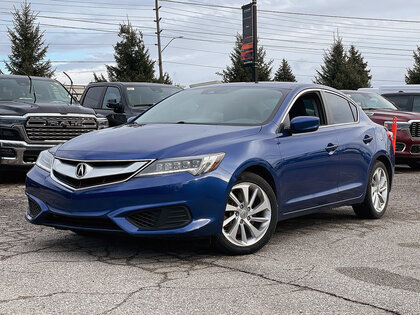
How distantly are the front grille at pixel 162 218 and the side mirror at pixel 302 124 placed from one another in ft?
4.95

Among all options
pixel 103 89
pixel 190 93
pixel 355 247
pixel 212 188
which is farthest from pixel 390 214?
pixel 103 89

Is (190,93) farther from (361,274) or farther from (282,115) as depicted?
(361,274)

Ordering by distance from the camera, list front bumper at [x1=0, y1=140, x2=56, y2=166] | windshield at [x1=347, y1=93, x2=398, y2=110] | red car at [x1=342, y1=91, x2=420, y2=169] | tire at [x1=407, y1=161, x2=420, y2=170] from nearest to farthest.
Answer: front bumper at [x1=0, y1=140, x2=56, y2=166] → red car at [x1=342, y1=91, x2=420, y2=169] → tire at [x1=407, y1=161, x2=420, y2=170] → windshield at [x1=347, y1=93, x2=398, y2=110]

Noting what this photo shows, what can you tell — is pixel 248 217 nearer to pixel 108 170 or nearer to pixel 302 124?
pixel 302 124

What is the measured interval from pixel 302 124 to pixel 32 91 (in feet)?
22.6

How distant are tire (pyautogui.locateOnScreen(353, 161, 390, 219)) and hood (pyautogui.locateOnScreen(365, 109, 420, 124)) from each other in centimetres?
657

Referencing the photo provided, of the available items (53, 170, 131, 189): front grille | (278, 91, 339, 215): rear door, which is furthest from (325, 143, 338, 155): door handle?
(53, 170, 131, 189): front grille

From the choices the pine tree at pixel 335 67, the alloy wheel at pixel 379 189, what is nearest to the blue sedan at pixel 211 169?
the alloy wheel at pixel 379 189

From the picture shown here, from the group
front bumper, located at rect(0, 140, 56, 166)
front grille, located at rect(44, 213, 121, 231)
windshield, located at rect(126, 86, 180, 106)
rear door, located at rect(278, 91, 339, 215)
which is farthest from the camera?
windshield, located at rect(126, 86, 180, 106)

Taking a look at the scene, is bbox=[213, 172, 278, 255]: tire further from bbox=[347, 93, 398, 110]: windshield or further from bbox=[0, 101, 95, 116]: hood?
bbox=[347, 93, 398, 110]: windshield

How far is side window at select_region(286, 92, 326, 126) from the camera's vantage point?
648 cm

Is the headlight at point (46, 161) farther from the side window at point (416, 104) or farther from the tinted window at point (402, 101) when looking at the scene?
the tinted window at point (402, 101)

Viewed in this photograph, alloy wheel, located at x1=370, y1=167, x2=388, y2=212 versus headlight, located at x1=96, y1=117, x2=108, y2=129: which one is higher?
headlight, located at x1=96, y1=117, x2=108, y2=129

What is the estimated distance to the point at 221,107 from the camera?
6.36m
